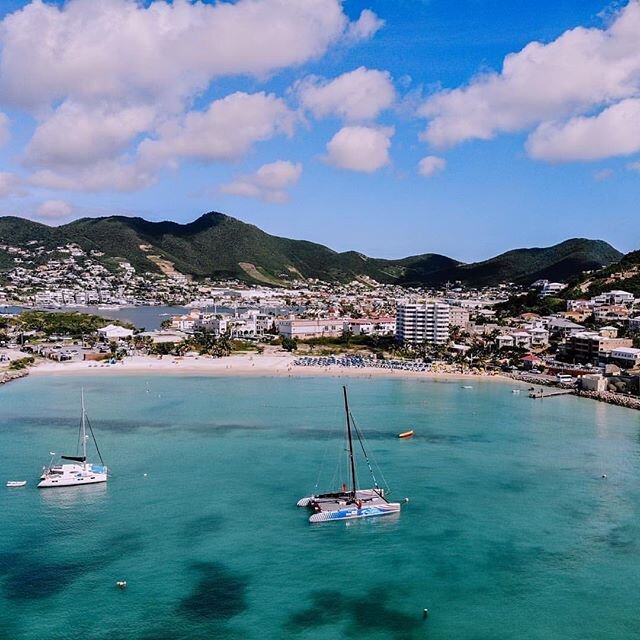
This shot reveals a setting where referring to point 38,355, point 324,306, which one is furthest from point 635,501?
point 324,306

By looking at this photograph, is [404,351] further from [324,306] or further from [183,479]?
[324,306]

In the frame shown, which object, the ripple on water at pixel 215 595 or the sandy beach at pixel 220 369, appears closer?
the ripple on water at pixel 215 595

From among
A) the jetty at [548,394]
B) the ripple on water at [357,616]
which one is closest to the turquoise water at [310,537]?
the ripple on water at [357,616]

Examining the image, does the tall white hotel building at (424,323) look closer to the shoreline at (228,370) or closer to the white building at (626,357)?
the shoreline at (228,370)

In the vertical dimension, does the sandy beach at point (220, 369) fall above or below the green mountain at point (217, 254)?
below

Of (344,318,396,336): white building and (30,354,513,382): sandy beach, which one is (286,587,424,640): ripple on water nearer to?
(30,354,513,382): sandy beach

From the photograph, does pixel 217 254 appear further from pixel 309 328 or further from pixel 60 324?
pixel 309 328

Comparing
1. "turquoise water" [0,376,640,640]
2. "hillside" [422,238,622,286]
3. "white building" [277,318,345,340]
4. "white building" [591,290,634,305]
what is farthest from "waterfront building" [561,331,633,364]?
"hillside" [422,238,622,286]
